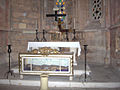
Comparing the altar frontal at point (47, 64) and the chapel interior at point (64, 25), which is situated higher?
the chapel interior at point (64, 25)

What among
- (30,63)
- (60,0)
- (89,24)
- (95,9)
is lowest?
(30,63)

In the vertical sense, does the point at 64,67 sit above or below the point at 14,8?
below

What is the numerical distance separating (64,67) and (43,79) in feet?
3.51

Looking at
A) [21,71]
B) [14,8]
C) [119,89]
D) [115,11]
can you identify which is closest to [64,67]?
[21,71]

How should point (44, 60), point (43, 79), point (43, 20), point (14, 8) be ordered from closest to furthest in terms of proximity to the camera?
point (43, 79) < point (44, 60) < point (14, 8) < point (43, 20)

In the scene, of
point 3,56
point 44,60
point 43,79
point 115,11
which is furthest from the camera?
point 3,56

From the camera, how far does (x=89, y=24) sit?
8219mm

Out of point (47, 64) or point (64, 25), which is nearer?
point (47, 64)

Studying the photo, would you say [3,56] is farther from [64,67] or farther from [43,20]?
[64,67]

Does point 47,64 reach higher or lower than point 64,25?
lower

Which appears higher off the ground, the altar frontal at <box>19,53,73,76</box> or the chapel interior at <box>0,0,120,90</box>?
the chapel interior at <box>0,0,120,90</box>

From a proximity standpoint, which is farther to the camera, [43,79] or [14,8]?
[14,8]

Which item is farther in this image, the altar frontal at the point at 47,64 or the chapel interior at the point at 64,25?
the chapel interior at the point at 64,25

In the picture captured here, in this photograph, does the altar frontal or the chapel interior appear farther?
the chapel interior
